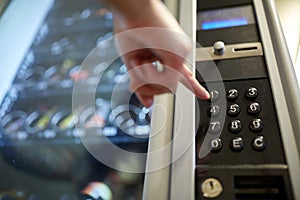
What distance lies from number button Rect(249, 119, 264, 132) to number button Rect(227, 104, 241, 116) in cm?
3

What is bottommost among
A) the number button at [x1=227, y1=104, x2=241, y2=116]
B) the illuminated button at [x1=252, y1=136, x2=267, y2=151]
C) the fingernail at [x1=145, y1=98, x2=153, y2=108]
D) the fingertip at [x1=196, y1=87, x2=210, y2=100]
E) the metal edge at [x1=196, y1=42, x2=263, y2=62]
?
the illuminated button at [x1=252, y1=136, x2=267, y2=151]

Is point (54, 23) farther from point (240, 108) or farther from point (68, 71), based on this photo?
point (240, 108)

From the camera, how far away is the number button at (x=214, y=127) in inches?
18.0

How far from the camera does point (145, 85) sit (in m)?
0.45

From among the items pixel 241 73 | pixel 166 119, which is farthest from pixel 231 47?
pixel 166 119

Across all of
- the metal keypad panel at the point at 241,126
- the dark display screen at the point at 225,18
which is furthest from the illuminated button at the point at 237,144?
the dark display screen at the point at 225,18

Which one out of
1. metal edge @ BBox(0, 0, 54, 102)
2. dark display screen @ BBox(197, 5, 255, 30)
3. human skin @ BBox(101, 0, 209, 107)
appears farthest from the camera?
metal edge @ BBox(0, 0, 54, 102)

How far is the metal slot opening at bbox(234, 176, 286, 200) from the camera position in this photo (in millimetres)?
394

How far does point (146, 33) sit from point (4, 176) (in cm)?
39

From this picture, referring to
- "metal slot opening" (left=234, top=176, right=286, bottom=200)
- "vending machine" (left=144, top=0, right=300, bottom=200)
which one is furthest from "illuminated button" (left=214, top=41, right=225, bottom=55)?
"metal slot opening" (left=234, top=176, right=286, bottom=200)

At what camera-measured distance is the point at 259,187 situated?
40 cm

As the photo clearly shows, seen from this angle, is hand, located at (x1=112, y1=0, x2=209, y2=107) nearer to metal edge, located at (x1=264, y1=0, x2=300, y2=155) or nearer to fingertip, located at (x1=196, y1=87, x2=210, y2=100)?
fingertip, located at (x1=196, y1=87, x2=210, y2=100)

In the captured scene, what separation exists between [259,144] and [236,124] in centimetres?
4

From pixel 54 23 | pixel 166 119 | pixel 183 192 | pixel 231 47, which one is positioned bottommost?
pixel 183 192
